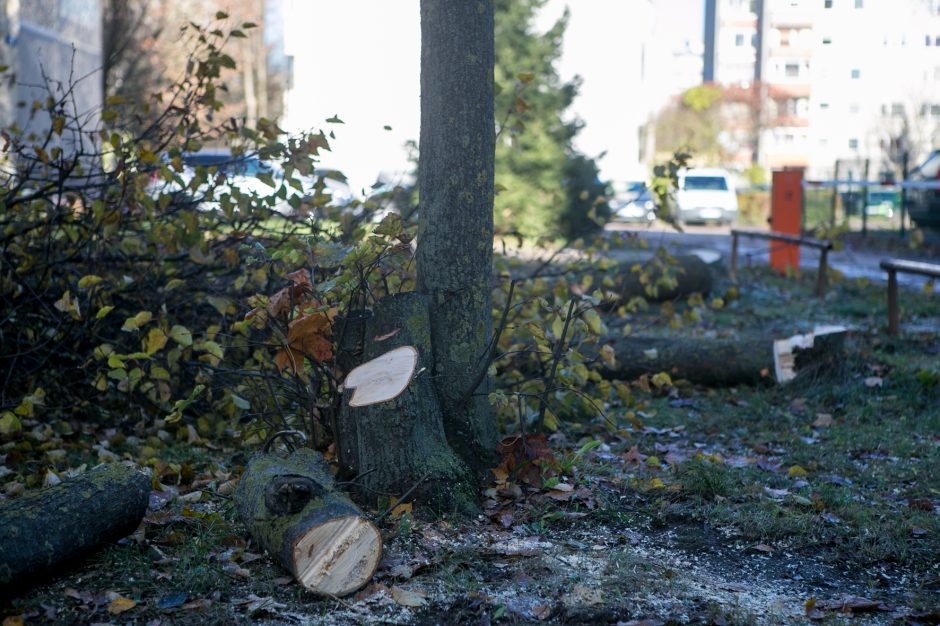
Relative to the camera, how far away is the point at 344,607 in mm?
3021

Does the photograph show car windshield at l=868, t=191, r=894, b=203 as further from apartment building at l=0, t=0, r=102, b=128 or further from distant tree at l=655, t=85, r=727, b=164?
apartment building at l=0, t=0, r=102, b=128

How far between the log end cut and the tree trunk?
976mm

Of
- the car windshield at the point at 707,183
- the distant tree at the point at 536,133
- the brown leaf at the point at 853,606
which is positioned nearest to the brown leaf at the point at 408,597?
the brown leaf at the point at 853,606

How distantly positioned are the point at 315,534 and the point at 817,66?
6407 cm

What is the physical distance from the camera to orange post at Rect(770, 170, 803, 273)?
1266cm

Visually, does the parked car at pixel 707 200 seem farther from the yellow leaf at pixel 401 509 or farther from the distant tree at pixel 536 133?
the yellow leaf at pixel 401 509

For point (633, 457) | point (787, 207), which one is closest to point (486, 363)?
point (633, 457)

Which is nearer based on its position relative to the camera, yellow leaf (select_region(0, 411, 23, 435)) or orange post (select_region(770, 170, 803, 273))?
yellow leaf (select_region(0, 411, 23, 435))

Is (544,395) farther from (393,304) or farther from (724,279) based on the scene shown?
(724,279)

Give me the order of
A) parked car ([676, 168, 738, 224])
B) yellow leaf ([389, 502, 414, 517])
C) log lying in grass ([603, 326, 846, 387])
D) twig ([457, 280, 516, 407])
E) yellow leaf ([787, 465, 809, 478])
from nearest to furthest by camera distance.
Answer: yellow leaf ([389, 502, 414, 517]) < twig ([457, 280, 516, 407]) < yellow leaf ([787, 465, 809, 478]) < log lying in grass ([603, 326, 846, 387]) < parked car ([676, 168, 738, 224])

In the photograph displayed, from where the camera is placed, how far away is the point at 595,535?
12.1 ft

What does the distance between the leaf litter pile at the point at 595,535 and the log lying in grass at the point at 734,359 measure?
72 cm

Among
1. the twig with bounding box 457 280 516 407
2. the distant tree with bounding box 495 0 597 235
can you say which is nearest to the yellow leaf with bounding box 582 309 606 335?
the twig with bounding box 457 280 516 407

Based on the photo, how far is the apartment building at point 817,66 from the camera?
54.9 meters
